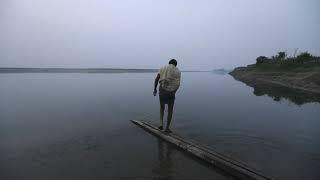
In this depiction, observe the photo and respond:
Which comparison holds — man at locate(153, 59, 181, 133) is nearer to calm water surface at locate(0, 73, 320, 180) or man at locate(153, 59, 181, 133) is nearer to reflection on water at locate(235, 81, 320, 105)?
calm water surface at locate(0, 73, 320, 180)

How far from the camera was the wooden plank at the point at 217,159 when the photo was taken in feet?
23.4

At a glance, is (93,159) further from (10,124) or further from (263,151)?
(10,124)

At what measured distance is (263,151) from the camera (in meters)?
10.0

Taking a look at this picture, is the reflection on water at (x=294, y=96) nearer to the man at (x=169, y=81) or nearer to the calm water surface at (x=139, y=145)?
the calm water surface at (x=139, y=145)

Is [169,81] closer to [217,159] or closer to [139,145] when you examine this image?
[139,145]

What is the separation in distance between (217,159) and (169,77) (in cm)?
385

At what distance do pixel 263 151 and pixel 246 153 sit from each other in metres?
0.65

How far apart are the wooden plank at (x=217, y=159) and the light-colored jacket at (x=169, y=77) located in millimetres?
1517

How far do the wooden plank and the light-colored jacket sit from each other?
152 centimetres

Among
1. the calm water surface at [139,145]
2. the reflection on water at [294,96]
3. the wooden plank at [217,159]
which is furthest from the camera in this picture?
the reflection on water at [294,96]

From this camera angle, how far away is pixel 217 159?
26.8 feet

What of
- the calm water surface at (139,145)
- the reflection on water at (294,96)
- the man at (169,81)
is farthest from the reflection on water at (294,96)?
the man at (169,81)

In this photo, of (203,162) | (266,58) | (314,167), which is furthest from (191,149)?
(266,58)

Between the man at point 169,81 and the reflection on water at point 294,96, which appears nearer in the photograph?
the man at point 169,81
